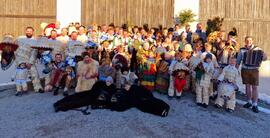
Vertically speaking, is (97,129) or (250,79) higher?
(250,79)

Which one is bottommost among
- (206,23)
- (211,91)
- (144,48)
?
(211,91)

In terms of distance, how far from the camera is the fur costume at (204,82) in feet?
29.1

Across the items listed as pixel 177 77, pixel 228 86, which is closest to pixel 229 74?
pixel 228 86

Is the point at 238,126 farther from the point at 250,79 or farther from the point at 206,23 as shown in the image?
the point at 206,23

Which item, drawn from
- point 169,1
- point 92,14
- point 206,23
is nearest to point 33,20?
point 92,14

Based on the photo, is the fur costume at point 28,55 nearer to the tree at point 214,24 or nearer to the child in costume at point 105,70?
the child in costume at point 105,70

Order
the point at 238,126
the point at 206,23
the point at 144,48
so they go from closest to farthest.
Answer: the point at 238,126
the point at 144,48
the point at 206,23

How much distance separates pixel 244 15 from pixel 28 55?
8683mm

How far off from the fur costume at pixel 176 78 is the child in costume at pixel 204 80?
412 mm

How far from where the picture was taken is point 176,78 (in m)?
9.18

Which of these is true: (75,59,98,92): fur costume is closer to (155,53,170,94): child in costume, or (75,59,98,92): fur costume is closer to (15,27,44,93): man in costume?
(15,27,44,93): man in costume

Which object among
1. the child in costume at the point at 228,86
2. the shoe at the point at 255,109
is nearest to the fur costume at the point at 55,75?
the child in costume at the point at 228,86

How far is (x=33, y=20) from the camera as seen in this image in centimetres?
1578

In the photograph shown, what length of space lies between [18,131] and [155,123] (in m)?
2.70
